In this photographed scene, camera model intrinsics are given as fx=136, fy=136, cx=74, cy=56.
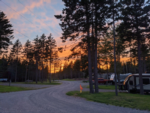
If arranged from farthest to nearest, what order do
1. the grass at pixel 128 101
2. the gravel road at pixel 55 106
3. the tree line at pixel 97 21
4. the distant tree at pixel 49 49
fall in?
the distant tree at pixel 49 49
the tree line at pixel 97 21
the grass at pixel 128 101
the gravel road at pixel 55 106

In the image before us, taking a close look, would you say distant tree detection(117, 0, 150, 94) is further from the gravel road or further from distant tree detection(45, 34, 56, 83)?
distant tree detection(45, 34, 56, 83)

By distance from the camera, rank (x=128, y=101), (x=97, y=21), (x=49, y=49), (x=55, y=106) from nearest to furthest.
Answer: (x=55, y=106), (x=128, y=101), (x=97, y=21), (x=49, y=49)

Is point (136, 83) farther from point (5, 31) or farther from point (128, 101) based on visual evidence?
point (5, 31)

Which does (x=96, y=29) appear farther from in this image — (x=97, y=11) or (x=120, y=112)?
(x=120, y=112)

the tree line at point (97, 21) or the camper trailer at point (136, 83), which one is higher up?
the tree line at point (97, 21)

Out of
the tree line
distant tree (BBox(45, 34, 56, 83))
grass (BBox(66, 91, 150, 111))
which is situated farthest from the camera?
distant tree (BBox(45, 34, 56, 83))

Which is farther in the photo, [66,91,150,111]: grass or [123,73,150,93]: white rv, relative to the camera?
[123,73,150,93]: white rv

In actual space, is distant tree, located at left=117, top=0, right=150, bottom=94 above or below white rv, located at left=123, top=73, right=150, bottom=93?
above

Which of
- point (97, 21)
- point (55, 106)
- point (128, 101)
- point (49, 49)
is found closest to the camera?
point (55, 106)

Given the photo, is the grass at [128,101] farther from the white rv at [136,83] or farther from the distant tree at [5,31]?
the distant tree at [5,31]

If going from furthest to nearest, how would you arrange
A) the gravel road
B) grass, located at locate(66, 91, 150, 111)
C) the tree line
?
the tree line, grass, located at locate(66, 91, 150, 111), the gravel road

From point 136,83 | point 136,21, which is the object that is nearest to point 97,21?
point 136,21

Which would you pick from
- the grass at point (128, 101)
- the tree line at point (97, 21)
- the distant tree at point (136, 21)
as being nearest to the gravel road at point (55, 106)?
the grass at point (128, 101)

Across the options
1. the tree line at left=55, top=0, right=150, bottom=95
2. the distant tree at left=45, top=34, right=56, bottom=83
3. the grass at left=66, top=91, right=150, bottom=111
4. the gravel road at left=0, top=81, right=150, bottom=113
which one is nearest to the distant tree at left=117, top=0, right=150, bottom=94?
the tree line at left=55, top=0, right=150, bottom=95
